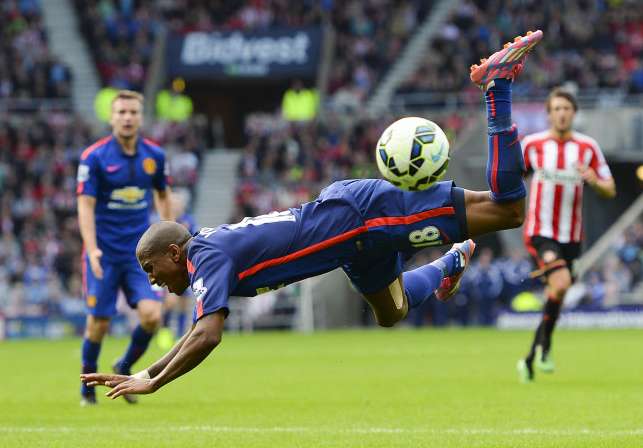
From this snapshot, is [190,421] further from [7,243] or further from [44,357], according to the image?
[7,243]

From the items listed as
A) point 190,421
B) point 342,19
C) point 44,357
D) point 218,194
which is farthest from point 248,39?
point 190,421

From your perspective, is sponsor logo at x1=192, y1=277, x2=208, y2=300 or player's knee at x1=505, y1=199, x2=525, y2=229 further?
player's knee at x1=505, y1=199, x2=525, y2=229

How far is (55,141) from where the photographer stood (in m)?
36.9

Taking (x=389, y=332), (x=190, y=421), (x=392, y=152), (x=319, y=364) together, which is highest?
(x=392, y=152)

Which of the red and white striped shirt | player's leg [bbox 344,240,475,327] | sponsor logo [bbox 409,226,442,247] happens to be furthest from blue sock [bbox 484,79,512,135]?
the red and white striped shirt

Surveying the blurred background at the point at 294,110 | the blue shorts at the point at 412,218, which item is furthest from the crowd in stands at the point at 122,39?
the blue shorts at the point at 412,218

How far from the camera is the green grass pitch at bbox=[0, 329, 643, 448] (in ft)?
29.2

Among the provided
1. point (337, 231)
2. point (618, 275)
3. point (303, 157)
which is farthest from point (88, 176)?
point (303, 157)

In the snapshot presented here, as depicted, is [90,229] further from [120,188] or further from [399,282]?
[399,282]

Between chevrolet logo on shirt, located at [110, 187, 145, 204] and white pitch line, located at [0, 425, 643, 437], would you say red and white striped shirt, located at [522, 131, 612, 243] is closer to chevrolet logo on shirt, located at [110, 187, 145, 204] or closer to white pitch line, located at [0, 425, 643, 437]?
chevrolet logo on shirt, located at [110, 187, 145, 204]

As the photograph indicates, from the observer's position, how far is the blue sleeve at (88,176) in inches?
472

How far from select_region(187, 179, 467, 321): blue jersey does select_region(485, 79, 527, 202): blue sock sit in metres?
0.27

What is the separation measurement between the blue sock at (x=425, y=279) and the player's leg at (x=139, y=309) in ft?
9.74

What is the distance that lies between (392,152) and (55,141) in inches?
1185
